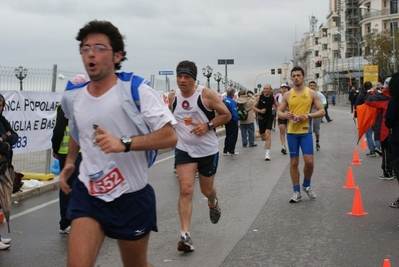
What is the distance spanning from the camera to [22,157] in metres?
14.4

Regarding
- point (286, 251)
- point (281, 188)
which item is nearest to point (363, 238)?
point (286, 251)

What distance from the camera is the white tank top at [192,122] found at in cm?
718

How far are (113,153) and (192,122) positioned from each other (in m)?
3.40

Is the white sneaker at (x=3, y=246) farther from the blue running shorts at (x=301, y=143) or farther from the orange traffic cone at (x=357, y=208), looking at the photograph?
the orange traffic cone at (x=357, y=208)

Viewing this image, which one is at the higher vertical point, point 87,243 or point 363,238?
point 87,243

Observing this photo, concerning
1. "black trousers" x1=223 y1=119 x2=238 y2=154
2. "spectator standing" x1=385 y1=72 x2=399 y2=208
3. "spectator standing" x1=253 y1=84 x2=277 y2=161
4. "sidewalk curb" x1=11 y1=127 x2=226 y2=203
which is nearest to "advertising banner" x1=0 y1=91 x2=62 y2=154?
"sidewalk curb" x1=11 y1=127 x2=226 y2=203

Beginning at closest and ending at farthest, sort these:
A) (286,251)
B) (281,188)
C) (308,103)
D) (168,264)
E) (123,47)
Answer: (123,47) < (168,264) < (286,251) < (308,103) < (281,188)

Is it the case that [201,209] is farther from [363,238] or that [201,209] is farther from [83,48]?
[83,48]

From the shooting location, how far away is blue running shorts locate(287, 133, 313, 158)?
371 inches

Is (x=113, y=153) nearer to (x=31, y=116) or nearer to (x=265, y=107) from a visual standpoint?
(x=31, y=116)

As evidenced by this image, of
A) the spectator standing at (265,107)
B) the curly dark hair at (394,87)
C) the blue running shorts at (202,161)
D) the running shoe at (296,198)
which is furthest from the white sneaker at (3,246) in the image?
the spectator standing at (265,107)

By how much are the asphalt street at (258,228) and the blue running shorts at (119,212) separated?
2350mm

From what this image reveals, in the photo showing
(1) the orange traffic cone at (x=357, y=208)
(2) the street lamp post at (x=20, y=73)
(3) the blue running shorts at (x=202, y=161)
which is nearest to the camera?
(3) the blue running shorts at (x=202, y=161)

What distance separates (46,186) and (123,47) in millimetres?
7767
